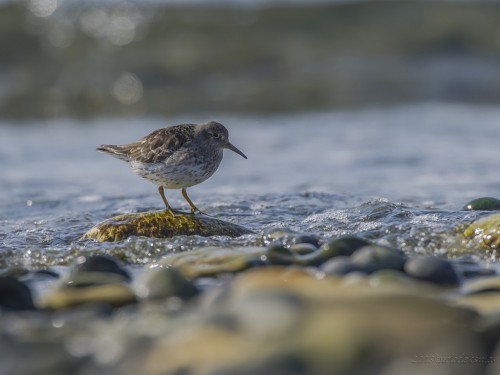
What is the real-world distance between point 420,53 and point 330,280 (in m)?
12.3

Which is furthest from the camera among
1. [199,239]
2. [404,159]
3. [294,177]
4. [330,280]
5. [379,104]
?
[379,104]

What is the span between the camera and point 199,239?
587 centimetres

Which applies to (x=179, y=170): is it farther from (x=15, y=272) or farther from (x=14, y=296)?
(x=14, y=296)

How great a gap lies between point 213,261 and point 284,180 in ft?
14.2

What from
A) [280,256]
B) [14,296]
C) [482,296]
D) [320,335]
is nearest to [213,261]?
[280,256]

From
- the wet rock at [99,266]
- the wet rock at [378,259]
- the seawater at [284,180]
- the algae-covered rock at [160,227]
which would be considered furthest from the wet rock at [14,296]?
the algae-covered rock at [160,227]

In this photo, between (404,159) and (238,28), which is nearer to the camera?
(404,159)

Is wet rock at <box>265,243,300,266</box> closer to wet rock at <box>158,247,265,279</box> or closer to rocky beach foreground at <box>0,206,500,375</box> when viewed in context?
wet rock at <box>158,247,265,279</box>

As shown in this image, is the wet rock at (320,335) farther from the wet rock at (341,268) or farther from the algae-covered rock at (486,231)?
the algae-covered rock at (486,231)

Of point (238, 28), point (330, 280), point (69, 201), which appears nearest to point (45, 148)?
point (69, 201)

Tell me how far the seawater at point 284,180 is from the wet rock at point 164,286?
125 centimetres

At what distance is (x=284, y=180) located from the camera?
9211mm

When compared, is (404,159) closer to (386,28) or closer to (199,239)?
(199,239)

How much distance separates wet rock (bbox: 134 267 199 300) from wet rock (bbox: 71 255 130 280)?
456 millimetres
